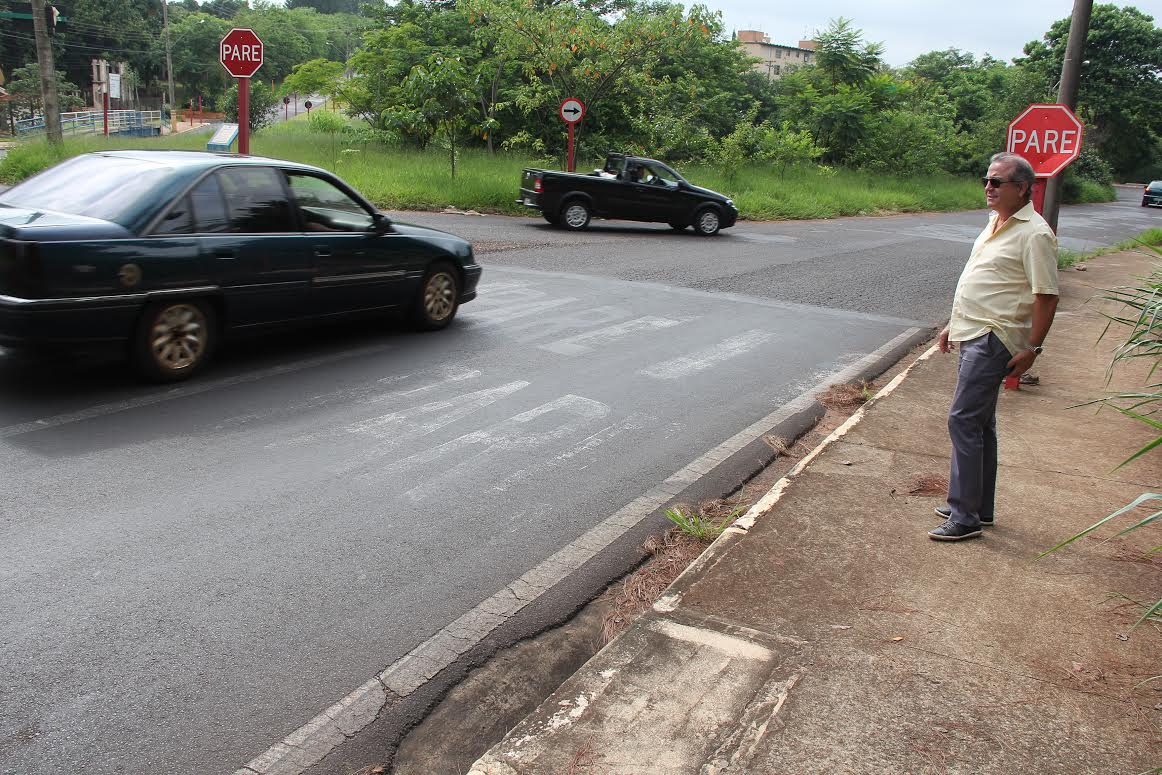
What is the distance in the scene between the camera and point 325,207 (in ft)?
26.7

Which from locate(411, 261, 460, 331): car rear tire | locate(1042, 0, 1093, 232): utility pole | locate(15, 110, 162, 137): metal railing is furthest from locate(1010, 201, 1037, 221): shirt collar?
locate(15, 110, 162, 137): metal railing

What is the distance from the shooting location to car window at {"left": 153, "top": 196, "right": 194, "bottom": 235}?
6.75 m

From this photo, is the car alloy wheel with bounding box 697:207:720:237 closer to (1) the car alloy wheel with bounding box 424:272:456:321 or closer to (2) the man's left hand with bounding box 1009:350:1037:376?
(1) the car alloy wheel with bounding box 424:272:456:321

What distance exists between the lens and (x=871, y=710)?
3318mm

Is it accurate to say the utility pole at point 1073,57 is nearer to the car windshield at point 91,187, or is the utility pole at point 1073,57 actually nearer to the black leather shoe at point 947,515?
the black leather shoe at point 947,515

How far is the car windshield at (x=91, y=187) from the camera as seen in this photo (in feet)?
22.1

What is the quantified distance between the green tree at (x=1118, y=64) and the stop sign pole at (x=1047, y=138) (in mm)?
50189

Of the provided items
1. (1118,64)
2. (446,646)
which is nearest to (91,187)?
(446,646)

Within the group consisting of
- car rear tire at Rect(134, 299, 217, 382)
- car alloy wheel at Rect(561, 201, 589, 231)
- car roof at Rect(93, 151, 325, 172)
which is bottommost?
car rear tire at Rect(134, 299, 217, 382)

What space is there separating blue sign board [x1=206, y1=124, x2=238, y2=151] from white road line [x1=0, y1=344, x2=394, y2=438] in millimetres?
27460

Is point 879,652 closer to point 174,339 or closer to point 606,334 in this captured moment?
point 174,339

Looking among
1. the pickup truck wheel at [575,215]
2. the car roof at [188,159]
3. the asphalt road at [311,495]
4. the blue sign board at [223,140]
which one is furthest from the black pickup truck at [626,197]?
the blue sign board at [223,140]

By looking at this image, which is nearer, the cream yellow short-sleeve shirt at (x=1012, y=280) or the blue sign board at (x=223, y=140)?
the cream yellow short-sleeve shirt at (x=1012, y=280)

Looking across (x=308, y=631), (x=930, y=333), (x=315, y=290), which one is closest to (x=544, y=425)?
(x=315, y=290)
